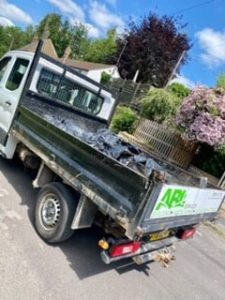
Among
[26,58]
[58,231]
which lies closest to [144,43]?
[26,58]

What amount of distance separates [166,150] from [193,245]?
10.8 m

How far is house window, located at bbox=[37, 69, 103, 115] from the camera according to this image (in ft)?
18.8

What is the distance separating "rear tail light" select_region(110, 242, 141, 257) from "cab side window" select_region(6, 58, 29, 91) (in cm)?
342

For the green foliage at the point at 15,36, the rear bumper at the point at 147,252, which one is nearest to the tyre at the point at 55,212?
the rear bumper at the point at 147,252

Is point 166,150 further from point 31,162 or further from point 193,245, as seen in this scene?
point 31,162

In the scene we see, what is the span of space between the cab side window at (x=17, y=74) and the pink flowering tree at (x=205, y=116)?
9.79m

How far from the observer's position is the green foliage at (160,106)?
18031 millimetres

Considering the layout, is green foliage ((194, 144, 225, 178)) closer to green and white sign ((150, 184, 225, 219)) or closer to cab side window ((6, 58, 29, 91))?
green and white sign ((150, 184, 225, 219))

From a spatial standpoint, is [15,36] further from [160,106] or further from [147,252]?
[147,252]

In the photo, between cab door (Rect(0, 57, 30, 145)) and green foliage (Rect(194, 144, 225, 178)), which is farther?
green foliage (Rect(194, 144, 225, 178))

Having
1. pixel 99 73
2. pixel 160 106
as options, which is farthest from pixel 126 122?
pixel 99 73

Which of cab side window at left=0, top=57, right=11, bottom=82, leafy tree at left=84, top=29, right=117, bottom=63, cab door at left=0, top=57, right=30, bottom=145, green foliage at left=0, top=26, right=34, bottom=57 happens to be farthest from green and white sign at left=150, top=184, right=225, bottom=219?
green foliage at left=0, top=26, right=34, bottom=57

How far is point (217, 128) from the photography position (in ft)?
44.7

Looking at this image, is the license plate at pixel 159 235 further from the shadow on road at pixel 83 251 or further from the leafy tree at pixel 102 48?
the leafy tree at pixel 102 48
